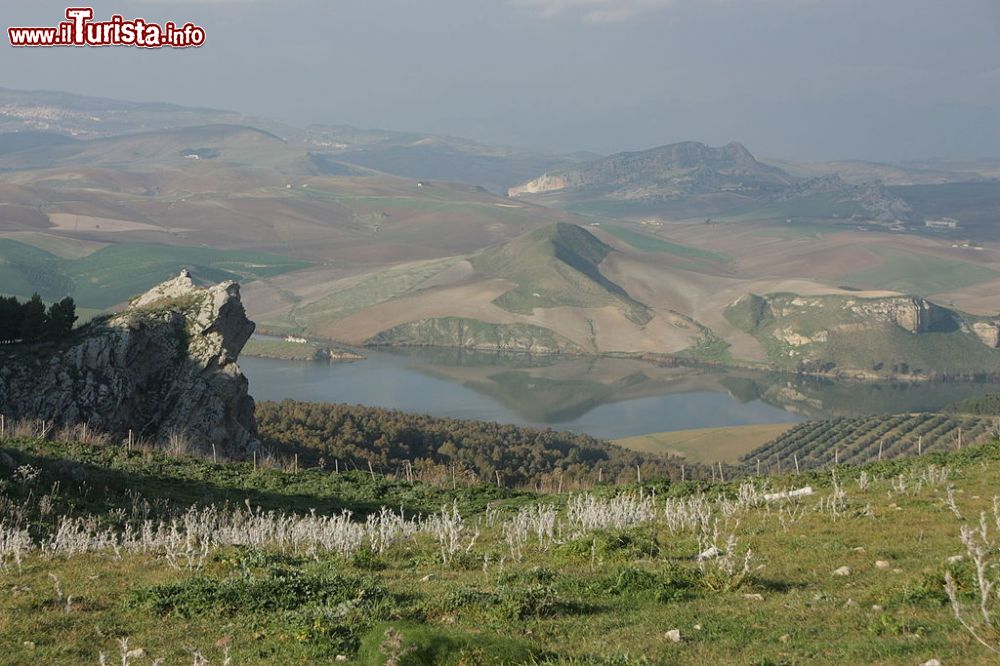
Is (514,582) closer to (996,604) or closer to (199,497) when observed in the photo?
(996,604)

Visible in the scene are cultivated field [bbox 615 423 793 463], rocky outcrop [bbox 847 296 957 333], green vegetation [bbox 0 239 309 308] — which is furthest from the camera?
rocky outcrop [bbox 847 296 957 333]

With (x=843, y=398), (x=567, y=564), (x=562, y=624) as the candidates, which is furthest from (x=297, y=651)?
(x=843, y=398)

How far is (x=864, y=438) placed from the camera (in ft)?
280

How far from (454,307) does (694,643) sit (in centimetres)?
16502

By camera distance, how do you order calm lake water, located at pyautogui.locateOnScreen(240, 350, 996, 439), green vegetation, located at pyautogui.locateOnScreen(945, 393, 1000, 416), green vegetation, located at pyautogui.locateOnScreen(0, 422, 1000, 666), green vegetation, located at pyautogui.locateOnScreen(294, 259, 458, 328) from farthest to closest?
green vegetation, located at pyautogui.locateOnScreen(294, 259, 458, 328)
calm lake water, located at pyautogui.locateOnScreen(240, 350, 996, 439)
green vegetation, located at pyautogui.locateOnScreen(945, 393, 1000, 416)
green vegetation, located at pyautogui.locateOnScreen(0, 422, 1000, 666)

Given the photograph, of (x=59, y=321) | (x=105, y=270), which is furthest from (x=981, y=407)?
(x=105, y=270)

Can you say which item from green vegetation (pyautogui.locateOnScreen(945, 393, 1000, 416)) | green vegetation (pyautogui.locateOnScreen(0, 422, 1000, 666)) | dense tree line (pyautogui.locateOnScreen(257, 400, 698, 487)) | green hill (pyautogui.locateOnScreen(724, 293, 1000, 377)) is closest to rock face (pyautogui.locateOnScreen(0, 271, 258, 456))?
dense tree line (pyautogui.locateOnScreen(257, 400, 698, 487))

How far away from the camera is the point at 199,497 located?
67.2 feet

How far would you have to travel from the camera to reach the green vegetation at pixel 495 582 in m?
8.91

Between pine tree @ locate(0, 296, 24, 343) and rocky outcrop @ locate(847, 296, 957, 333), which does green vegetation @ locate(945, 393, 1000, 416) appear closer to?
rocky outcrop @ locate(847, 296, 957, 333)

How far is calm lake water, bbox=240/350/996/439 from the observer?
10406 cm

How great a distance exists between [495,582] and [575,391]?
110963mm

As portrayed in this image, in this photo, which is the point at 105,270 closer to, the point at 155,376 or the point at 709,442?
the point at 709,442

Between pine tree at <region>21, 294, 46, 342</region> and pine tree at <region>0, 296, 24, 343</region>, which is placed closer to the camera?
pine tree at <region>0, 296, 24, 343</region>
